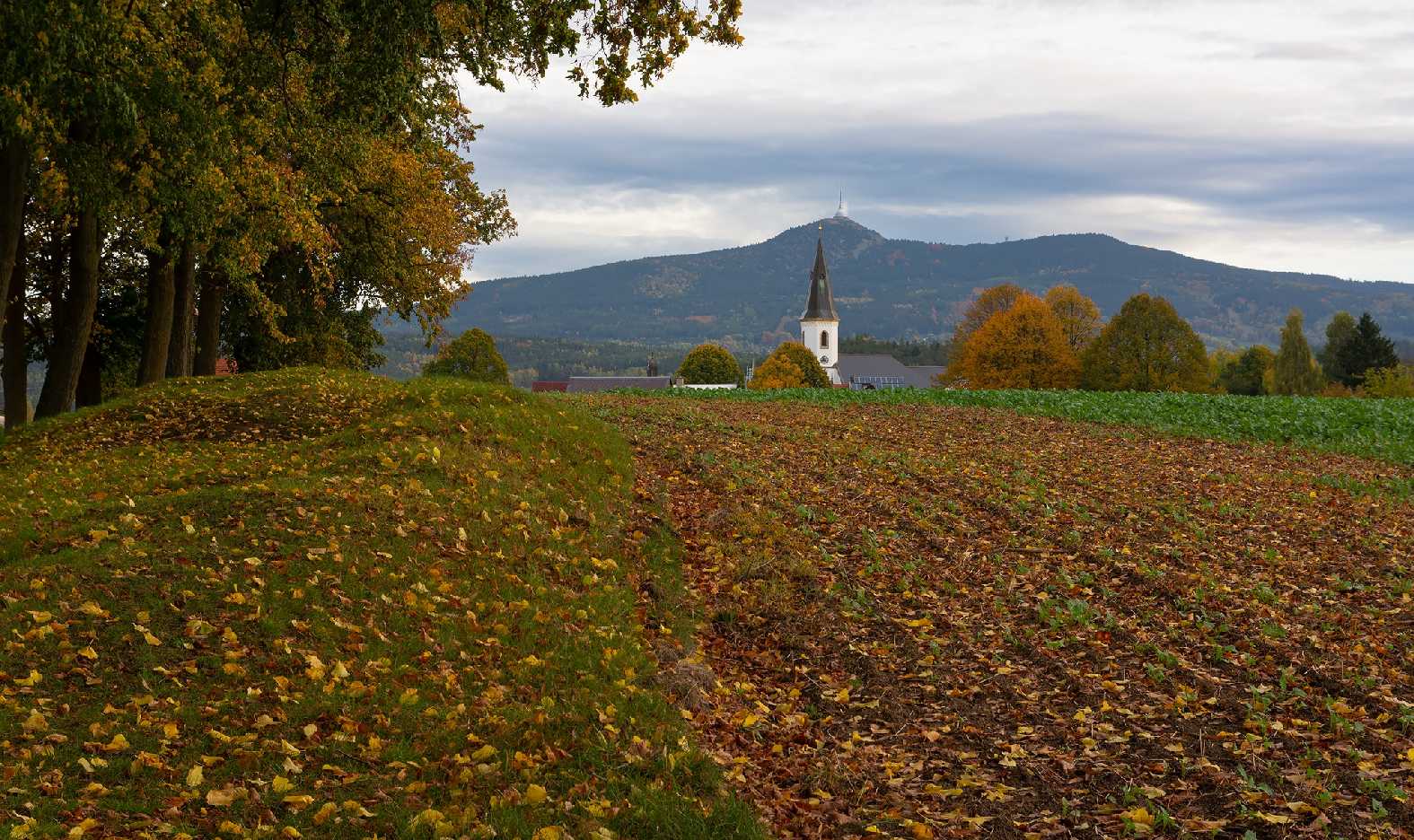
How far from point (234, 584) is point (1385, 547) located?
16350 millimetres

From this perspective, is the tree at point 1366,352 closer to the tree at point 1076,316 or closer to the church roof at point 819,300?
the tree at point 1076,316

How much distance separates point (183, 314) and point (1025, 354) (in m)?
60.1

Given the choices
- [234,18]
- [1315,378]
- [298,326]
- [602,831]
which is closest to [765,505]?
[602,831]

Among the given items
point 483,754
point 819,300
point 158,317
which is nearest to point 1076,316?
point 819,300

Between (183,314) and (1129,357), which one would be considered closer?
(183,314)

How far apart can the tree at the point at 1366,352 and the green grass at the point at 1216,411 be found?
4981cm

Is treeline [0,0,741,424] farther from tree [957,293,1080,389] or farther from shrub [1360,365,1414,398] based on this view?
shrub [1360,365,1414,398]

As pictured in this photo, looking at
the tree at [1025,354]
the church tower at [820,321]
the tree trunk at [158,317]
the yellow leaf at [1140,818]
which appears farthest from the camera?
the church tower at [820,321]

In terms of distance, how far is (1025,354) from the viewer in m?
75.1

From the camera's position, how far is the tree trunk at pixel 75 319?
71.2 feet

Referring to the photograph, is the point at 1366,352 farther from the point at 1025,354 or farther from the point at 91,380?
the point at 91,380

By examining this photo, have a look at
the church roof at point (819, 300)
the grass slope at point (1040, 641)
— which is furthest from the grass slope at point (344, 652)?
the church roof at point (819, 300)

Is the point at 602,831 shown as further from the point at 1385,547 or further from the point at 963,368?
the point at 963,368

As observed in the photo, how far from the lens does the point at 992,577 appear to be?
13758 millimetres
